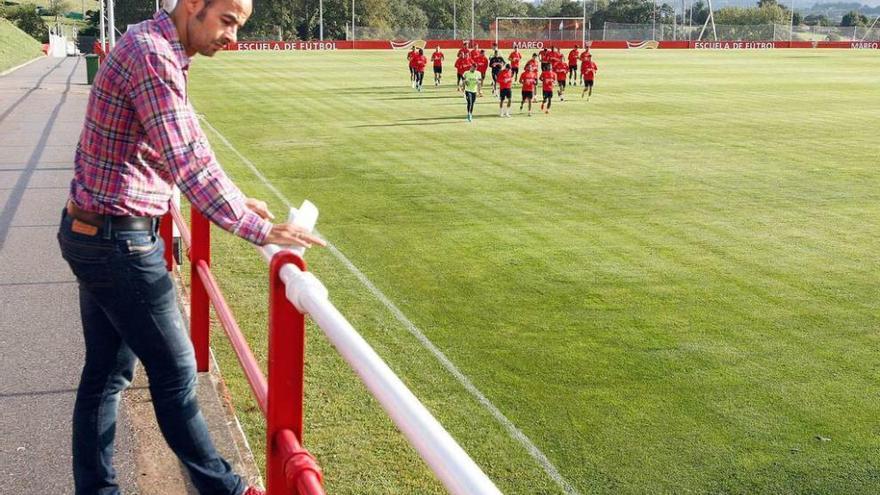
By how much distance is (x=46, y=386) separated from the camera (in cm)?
611

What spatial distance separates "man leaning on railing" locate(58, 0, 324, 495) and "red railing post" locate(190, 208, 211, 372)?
1731 mm

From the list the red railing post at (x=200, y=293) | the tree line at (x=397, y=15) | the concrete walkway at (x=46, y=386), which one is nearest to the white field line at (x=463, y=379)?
the concrete walkway at (x=46, y=386)

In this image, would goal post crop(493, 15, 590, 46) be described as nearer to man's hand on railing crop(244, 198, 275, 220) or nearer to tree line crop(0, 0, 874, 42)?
tree line crop(0, 0, 874, 42)

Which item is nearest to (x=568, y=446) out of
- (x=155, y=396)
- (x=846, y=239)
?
(x=155, y=396)

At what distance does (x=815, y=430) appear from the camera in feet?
21.0

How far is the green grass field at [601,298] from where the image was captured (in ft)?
19.6

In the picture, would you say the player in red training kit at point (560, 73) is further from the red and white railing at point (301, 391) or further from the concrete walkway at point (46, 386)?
the red and white railing at point (301, 391)

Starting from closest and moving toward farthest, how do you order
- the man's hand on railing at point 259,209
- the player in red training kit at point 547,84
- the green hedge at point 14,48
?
the man's hand on railing at point 259,209 → the player in red training kit at point 547,84 → the green hedge at point 14,48

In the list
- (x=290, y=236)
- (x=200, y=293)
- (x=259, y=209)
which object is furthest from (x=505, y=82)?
(x=290, y=236)

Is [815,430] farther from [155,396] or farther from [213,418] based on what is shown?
[155,396]

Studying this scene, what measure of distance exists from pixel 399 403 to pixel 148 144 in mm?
1770

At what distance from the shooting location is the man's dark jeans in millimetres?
3656

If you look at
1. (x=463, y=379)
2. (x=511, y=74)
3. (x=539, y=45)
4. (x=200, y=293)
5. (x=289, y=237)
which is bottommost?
(x=463, y=379)

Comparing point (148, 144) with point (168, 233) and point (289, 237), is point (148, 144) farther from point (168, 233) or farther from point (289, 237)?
point (168, 233)
